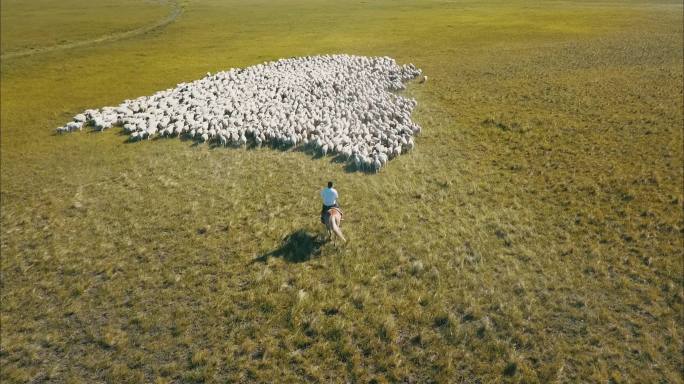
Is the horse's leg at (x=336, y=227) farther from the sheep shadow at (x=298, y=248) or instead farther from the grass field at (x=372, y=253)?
the sheep shadow at (x=298, y=248)

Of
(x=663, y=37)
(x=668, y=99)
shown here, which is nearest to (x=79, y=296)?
(x=668, y=99)

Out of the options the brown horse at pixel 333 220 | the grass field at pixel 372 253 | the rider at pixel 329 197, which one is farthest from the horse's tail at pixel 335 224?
the grass field at pixel 372 253

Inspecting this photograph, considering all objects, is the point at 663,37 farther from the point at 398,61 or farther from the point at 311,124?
the point at 311,124

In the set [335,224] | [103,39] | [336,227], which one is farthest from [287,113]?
[103,39]

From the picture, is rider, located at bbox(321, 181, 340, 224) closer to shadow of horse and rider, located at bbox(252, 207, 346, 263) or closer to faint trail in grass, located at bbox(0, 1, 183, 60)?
shadow of horse and rider, located at bbox(252, 207, 346, 263)

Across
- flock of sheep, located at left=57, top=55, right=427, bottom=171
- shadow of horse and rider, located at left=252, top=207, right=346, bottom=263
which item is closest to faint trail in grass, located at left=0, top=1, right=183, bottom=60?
flock of sheep, located at left=57, top=55, right=427, bottom=171
